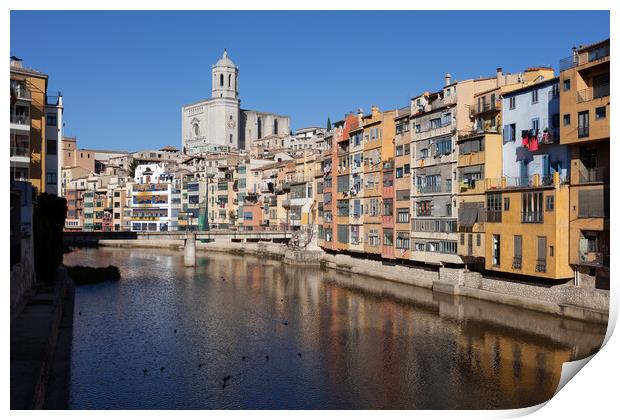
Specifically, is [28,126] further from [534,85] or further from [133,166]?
[133,166]

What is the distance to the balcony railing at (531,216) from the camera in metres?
26.4

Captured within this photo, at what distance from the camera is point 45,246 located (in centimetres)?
2694

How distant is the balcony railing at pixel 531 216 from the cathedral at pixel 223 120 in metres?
93.6

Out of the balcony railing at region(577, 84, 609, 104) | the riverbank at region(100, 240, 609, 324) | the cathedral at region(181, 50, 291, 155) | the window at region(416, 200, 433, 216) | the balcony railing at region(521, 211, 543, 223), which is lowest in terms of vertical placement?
the riverbank at region(100, 240, 609, 324)

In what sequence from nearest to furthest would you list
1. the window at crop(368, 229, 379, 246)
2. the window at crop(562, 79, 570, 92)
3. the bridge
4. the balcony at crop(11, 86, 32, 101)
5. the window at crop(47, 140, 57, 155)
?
the window at crop(562, 79, 570, 92) < the balcony at crop(11, 86, 32, 101) < the window at crop(47, 140, 57, 155) < the window at crop(368, 229, 379, 246) < the bridge

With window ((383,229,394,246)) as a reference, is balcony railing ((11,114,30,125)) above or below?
above

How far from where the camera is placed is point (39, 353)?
1442 cm

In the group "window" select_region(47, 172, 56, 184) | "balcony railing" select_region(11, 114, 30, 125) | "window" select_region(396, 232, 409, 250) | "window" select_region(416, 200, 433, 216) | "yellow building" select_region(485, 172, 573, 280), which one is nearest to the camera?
"yellow building" select_region(485, 172, 573, 280)

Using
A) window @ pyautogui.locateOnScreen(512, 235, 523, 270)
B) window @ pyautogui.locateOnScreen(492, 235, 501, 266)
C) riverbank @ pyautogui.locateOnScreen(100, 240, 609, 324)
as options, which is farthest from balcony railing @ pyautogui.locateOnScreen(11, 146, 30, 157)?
window @ pyautogui.locateOnScreen(512, 235, 523, 270)

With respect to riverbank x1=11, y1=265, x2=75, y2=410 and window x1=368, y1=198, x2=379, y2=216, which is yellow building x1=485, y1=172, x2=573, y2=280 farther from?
riverbank x1=11, y1=265, x2=75, y2=410

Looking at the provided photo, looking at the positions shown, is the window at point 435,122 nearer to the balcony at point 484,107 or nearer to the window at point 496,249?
the balcony at point 484,107

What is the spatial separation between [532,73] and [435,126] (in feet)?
17.7

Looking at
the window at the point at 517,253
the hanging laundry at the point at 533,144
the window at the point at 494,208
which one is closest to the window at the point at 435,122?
the window at the point at 494,208

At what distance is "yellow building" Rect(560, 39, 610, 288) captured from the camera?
23672 mm
